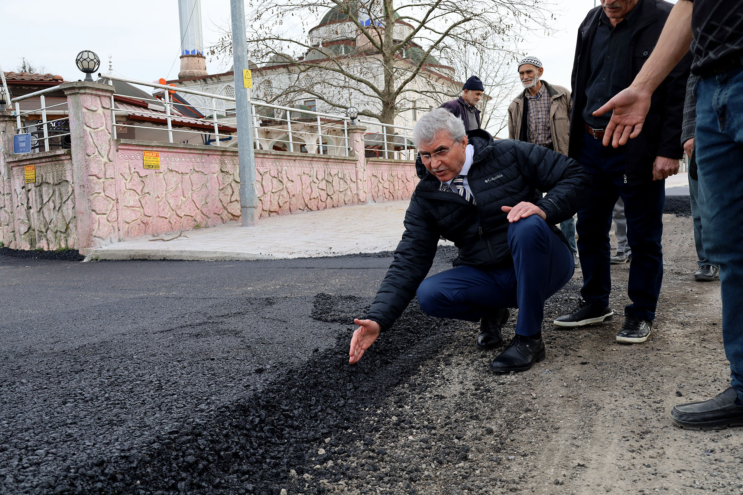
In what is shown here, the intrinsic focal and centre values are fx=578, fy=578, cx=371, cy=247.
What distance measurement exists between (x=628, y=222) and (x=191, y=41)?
119 feet

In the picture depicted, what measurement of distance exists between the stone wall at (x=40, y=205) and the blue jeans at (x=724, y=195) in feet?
30.5

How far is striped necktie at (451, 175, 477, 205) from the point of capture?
9.59 feet

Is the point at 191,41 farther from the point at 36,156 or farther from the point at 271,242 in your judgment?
the point at 271,242

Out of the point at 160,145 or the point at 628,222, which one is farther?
the point at 160,145

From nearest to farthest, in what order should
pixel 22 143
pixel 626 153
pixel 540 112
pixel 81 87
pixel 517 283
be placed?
pixel 517 283, pixel 626 153, pixel 540 112, pixel 81 87, pixel 22 143

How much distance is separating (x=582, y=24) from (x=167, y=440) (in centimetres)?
299

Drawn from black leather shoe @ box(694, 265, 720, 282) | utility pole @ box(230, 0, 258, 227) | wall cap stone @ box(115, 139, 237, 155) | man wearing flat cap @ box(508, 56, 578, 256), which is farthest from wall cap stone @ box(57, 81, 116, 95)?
black leather shoe @ box(694, 265, 720, 282)

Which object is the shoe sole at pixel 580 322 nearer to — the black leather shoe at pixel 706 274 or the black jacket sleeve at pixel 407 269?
the black jacket sleeve at pixel 407 269

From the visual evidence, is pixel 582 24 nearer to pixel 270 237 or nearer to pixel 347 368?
pixel 347 368

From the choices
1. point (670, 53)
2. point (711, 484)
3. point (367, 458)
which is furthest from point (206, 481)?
point (670, 53)

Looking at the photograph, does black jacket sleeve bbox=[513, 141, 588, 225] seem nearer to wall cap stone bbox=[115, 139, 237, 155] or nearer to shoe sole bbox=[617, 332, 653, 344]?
shoe sole bbox=[617, 332, 653, 344]

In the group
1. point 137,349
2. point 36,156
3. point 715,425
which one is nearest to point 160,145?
point 36,156

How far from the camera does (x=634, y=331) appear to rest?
3053mm

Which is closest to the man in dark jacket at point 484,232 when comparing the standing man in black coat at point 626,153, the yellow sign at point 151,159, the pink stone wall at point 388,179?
the standing man in black coat at point 626,153
